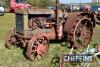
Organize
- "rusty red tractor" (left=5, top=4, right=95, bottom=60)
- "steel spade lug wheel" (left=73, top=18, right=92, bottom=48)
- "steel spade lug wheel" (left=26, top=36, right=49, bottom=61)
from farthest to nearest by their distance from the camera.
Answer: "steel spade lug wheel" (left=73, top=18, right=92, bottom=48) → "rusty red tractor" (left=5, top=4, right=95, bottom=60) → "steel spade lug wheel" (left=26, top=36, right=49, bottom=61)

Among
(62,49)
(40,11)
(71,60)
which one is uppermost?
(40,11)

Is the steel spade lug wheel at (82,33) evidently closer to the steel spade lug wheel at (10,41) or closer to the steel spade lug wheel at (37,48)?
the steel spade lug wheel at (37,48)

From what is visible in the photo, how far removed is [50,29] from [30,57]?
63.6 inches

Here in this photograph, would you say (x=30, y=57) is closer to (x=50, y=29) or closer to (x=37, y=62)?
(x=37, y=62)

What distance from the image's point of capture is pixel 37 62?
8547 mm

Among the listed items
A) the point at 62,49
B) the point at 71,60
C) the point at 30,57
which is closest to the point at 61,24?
the point at 62,49

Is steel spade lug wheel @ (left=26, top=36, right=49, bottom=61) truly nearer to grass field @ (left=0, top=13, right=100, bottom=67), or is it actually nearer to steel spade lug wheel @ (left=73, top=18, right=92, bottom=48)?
grass field @ (left=0, top=13, right=100, bottom=67)

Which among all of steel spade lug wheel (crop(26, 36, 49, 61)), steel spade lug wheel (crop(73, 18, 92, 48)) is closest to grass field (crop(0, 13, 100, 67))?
steel spade lug wheel (crop(26, 36, 49, 61))

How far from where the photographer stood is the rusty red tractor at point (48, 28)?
9.38 meters

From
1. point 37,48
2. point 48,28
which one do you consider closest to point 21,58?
point 37,48

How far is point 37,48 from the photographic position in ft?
28.9

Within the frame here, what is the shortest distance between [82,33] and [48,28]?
1191mm

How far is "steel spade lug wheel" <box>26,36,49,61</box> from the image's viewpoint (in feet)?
28.2

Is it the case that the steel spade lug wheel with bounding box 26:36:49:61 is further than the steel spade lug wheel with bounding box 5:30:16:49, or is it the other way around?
the steel spade lug wheel with bounding box 5:30:16:49
